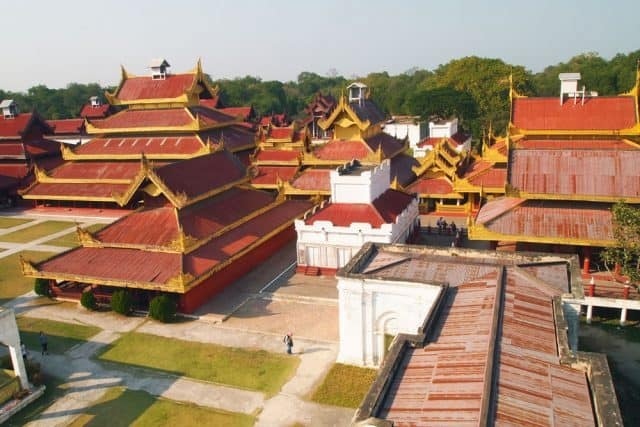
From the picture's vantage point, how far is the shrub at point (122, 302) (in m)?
21.7

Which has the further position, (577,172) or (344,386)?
(577,172)

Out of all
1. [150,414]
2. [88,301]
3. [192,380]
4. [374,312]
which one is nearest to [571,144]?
[374,312]

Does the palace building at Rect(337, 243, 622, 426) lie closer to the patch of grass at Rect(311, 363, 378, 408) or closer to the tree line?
the patch of grass at Rect(311, 363, 378, 408)

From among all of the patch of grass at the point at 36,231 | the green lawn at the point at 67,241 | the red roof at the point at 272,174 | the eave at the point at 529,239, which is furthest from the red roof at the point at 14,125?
the eave at the point at 529,239

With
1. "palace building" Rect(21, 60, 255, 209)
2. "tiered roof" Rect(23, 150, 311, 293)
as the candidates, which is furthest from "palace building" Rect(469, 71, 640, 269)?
"palace building" Rect(21, 60, 255, 209)

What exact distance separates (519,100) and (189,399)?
75.0 feet

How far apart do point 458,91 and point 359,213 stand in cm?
5568

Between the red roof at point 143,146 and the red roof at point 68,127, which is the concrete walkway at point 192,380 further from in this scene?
the red roof at point 68,127

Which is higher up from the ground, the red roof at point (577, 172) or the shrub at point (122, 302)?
the red roof at point (577, 172)

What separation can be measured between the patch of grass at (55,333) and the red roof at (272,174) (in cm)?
1828

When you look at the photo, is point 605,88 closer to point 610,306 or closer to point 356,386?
point 610,306

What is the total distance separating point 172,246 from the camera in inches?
879

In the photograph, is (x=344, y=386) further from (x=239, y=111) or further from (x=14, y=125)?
(x=239, y=111)

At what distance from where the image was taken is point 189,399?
1622cm
